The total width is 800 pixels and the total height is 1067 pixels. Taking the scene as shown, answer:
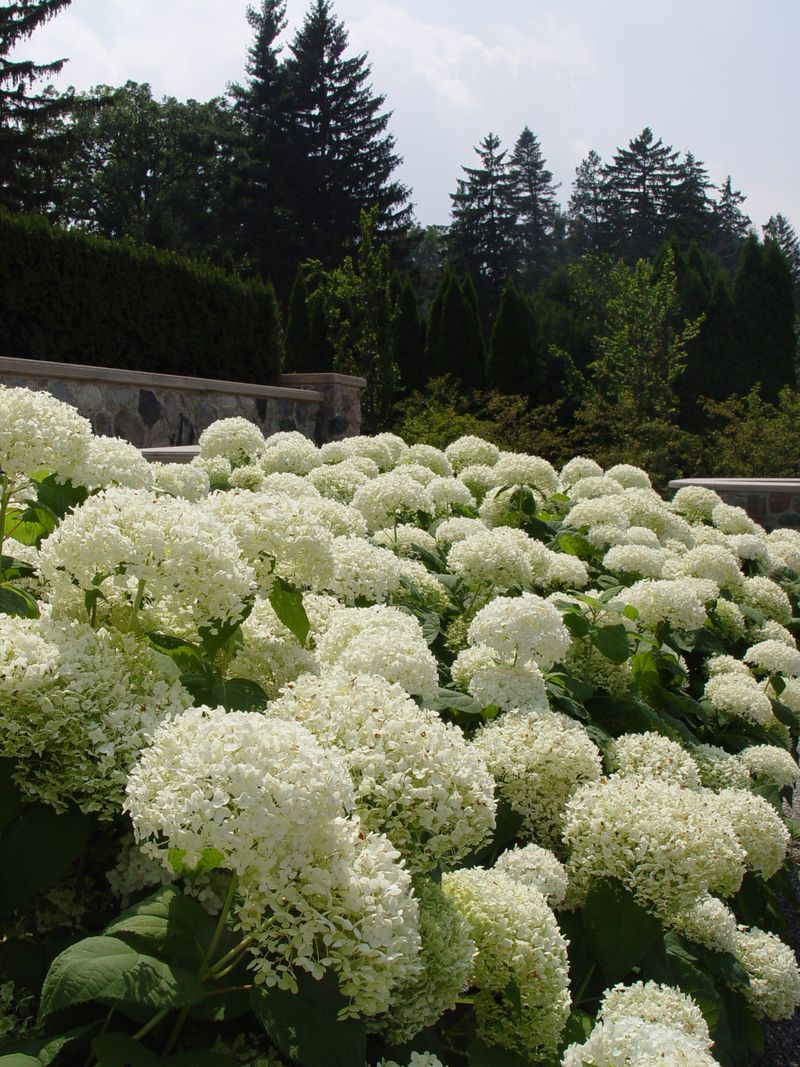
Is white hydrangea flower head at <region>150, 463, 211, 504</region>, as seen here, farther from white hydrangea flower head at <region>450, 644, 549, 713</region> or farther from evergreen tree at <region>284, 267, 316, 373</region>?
evergreen tree at <region>284, 267, 316, 373</region>

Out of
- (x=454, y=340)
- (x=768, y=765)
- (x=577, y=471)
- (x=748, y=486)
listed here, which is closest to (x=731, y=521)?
(x=577, y=471)

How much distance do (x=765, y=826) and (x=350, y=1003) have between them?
1939 millimetres

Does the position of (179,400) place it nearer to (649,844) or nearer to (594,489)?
(594,489)

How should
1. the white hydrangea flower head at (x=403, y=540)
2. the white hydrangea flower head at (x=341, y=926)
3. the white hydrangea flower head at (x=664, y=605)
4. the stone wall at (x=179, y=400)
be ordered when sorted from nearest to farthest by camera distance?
1. the white hydrangea flower head at (x=341, y=926)
2. the white hydrangea flower head at (x=664, y=605)
3. the white hydrangea flower head at (x=403, y=540)
4. the stone wall at (x=179, y=400)

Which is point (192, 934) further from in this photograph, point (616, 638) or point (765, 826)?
point (765, 826)

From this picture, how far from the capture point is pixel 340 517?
9.41ft

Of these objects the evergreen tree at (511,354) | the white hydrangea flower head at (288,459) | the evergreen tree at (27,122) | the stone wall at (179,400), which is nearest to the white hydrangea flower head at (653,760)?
the white hydrangea flower head at (288,459)

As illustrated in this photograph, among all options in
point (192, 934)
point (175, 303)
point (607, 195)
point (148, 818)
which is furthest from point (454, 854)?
point (607, 195)

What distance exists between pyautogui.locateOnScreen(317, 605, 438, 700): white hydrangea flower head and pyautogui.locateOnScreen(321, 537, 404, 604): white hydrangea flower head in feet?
1.09

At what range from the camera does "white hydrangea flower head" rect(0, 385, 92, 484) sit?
6.09ft

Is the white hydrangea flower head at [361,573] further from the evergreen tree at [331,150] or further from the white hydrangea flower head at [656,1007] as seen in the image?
the evergreen tree at [331,150]

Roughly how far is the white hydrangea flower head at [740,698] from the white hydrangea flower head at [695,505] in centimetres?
248

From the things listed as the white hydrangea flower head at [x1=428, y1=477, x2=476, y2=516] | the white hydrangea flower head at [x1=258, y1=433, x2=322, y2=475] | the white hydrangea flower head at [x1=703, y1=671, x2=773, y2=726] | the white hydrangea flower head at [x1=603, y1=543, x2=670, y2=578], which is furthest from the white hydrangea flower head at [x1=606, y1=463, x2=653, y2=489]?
the white hydrangea flower head at [x1=703, y1=671, x2=773, y2=726]

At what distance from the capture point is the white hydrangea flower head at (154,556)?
162 centimetres
